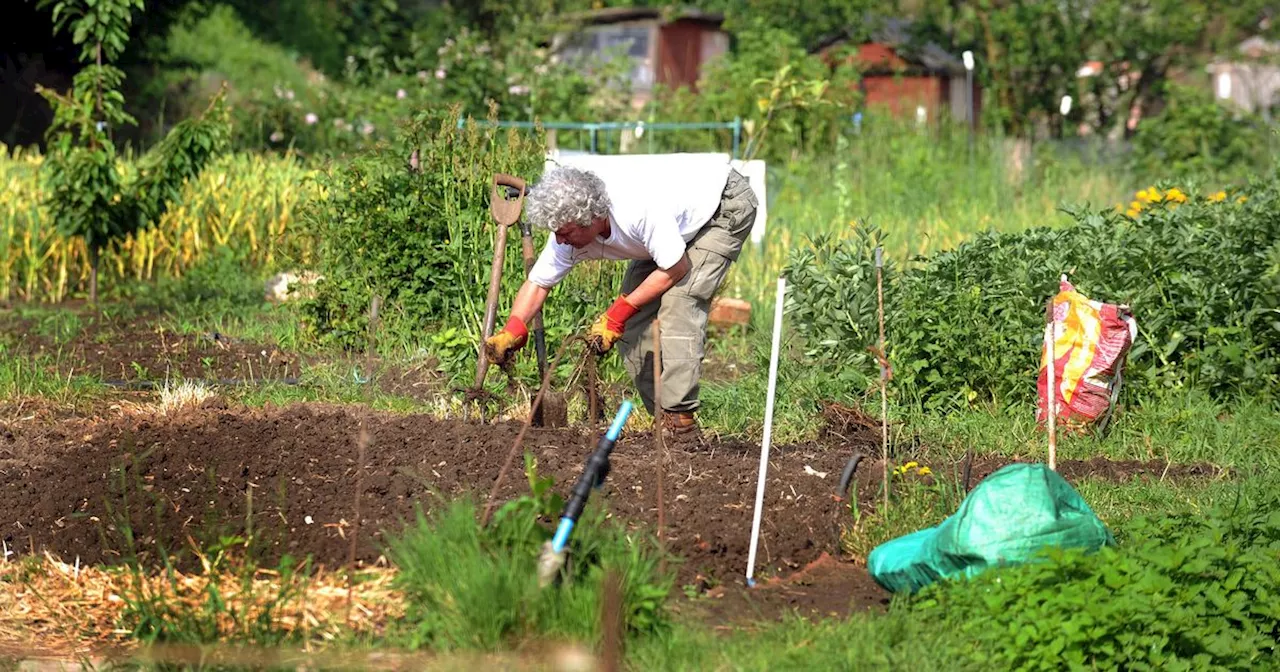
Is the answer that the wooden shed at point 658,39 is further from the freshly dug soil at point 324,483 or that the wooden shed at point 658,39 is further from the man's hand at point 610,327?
the man's hand at point 610,327

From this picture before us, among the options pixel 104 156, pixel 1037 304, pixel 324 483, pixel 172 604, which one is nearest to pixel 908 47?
pixel 104 156

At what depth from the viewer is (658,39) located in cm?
2984

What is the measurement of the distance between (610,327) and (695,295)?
0.63 metres

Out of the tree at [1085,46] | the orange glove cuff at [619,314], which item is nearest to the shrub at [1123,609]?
the orange glove cuff at [619,314]

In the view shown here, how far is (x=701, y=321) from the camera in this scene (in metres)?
6.27

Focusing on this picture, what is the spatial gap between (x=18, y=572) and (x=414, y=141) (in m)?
4.06

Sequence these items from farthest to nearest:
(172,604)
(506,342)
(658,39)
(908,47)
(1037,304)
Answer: (658,39) < (908,47) < (1037,304) < (506,342) < (172,604)

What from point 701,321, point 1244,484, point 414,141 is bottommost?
point 1244,484

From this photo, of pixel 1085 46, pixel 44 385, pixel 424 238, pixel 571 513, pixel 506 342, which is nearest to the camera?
pixel 571 513

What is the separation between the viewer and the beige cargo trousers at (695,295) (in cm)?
620

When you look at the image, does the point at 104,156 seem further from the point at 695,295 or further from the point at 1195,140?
the point at 1195,140

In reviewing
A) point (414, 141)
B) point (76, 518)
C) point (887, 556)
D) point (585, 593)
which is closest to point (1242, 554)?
point (887, 556)

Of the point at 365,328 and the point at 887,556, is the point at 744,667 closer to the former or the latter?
the point at 887,556

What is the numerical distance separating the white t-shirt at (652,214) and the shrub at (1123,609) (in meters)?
1.89
